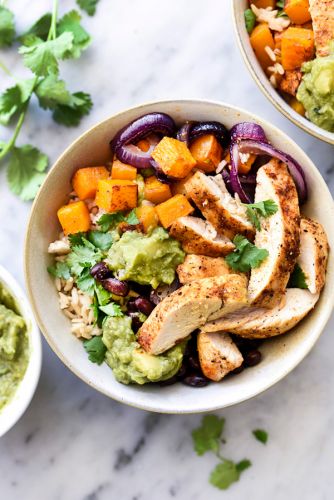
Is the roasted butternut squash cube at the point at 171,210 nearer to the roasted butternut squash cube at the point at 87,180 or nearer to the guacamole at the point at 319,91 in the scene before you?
the roasted butternut squash cube at the point at 87,180

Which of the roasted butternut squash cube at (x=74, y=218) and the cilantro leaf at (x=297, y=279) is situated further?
the roasted butternut squash cube at (x=74, y=218)

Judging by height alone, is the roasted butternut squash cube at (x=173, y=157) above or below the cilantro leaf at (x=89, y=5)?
below

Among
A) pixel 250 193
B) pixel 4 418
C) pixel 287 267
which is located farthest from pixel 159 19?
pixel 4 418

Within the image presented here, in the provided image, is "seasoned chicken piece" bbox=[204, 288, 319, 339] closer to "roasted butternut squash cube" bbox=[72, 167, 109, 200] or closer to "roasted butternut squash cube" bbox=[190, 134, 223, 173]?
"roasted butternut squash cube" bbox=[190, 134, 223, 173]

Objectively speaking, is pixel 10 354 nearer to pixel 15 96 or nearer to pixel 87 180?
pixel 87 180

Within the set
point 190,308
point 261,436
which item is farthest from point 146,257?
point 261,436

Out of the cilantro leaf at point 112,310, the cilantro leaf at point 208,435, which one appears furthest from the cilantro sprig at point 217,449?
the cilantro leaf at point 112,310

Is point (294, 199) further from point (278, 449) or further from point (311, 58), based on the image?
point (278, 449)
